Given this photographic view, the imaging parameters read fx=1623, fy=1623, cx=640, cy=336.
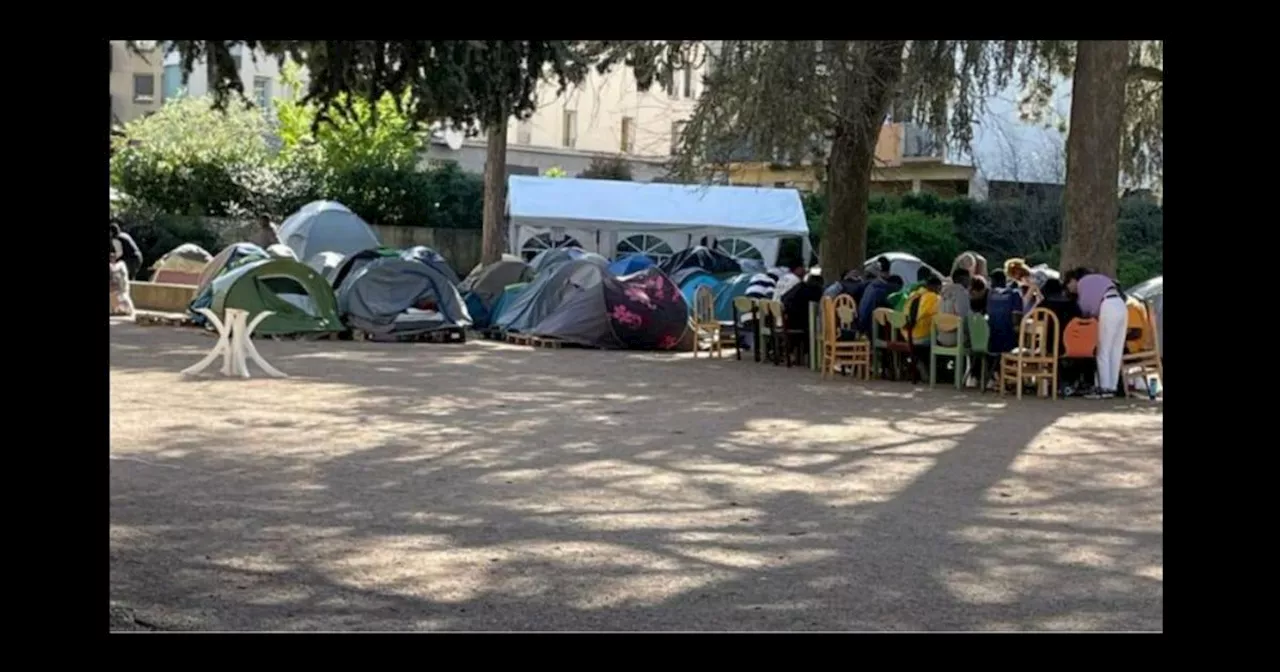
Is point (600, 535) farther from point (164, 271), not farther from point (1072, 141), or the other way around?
point (164, 271)

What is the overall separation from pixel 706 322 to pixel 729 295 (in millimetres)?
2573

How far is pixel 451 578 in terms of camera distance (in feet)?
25.7

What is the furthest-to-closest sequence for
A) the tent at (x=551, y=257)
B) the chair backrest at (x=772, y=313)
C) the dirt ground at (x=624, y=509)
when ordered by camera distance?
the tent at (x=551, y=257) → the chair backrest at (x=772, y=313) → the dirt ground at (x=624, y=509)

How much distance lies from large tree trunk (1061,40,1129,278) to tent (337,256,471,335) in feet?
34.7

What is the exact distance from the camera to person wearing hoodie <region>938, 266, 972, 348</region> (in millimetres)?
18312

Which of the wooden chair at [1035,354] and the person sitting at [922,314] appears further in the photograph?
the person sitting at [922,314]

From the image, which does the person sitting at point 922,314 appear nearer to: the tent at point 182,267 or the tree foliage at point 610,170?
the tent at point 182,267

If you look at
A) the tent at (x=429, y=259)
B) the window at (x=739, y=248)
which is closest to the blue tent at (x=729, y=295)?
the tent at (x=429, y=259)

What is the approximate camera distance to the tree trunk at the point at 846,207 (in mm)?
22750

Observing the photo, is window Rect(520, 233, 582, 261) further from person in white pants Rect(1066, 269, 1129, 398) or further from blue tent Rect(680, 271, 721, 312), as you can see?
person in white pants Rect(1066, 269, 1129, 398)

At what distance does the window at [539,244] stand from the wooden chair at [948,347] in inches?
782

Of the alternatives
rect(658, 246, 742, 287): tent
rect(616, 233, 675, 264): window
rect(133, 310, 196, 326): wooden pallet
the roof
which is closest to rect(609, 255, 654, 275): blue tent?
rect(658, 246, 742, 287): tent
